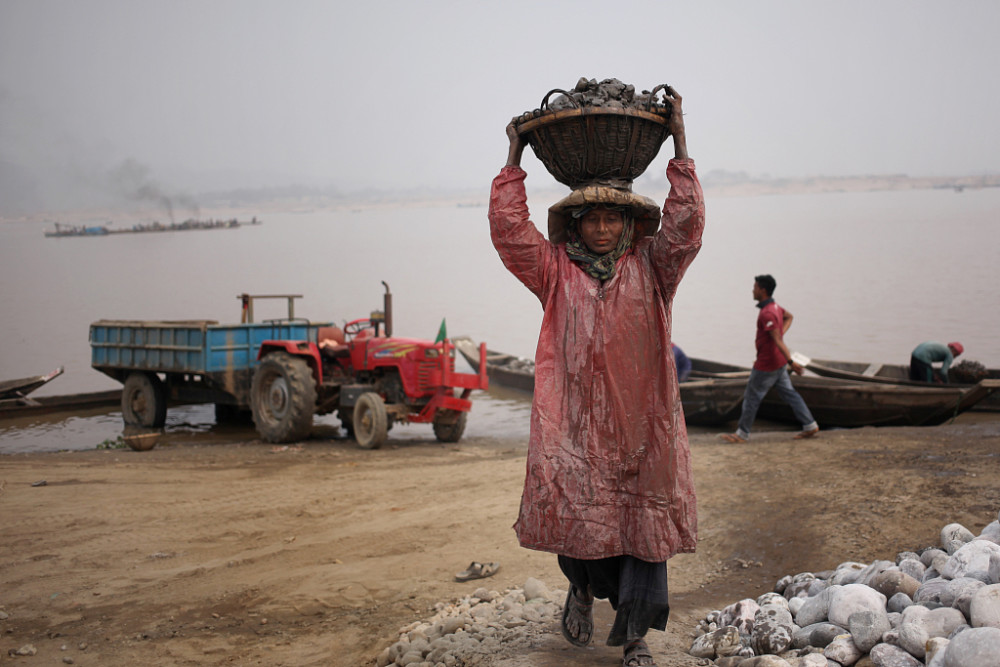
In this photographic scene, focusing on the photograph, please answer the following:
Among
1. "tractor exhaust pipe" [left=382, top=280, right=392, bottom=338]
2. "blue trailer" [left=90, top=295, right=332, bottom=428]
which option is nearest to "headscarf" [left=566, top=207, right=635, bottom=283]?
"tractor exhaust pipe" [left=382, top=280, right=392, bottom=338]

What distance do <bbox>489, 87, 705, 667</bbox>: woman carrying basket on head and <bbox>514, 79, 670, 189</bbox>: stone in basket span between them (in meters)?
0.07

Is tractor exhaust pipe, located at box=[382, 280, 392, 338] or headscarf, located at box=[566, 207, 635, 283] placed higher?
headscarf, located at box=[566, 207, 635, 283]

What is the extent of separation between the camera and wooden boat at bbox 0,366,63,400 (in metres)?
12.3

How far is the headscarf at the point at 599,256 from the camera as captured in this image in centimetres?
302

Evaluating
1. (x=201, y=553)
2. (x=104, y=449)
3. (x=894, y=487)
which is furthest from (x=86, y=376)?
Answer: (x=894, y=487)

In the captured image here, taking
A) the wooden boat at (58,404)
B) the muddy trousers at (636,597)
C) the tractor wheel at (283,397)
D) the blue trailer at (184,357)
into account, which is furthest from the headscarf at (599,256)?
the wooden boat at (58,404)

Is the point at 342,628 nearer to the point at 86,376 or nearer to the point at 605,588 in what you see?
the point at 605,588

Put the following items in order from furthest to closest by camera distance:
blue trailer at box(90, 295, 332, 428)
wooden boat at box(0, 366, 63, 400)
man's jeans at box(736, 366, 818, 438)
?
wooden boat at box(0, 366, 63, 400), blue trailer at box(90, 295, 332, 428), man's jeans at box(736, 366, 818, 438)

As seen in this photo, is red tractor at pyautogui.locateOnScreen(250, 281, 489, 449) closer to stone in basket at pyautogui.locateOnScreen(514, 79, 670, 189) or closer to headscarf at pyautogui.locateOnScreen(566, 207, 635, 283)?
headscarf at pyautogui.locateOnScreen(566, 207, 635, 283)

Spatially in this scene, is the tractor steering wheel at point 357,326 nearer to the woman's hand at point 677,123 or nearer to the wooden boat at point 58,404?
the wooden boat at point 58,404

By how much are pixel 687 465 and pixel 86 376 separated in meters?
17.2

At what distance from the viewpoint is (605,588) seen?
310 cm

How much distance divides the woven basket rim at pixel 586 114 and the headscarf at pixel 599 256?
35cm

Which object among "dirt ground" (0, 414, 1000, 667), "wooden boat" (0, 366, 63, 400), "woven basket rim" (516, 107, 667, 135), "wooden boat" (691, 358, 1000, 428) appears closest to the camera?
"woven basket rim" (516, 107, 667, 135)
